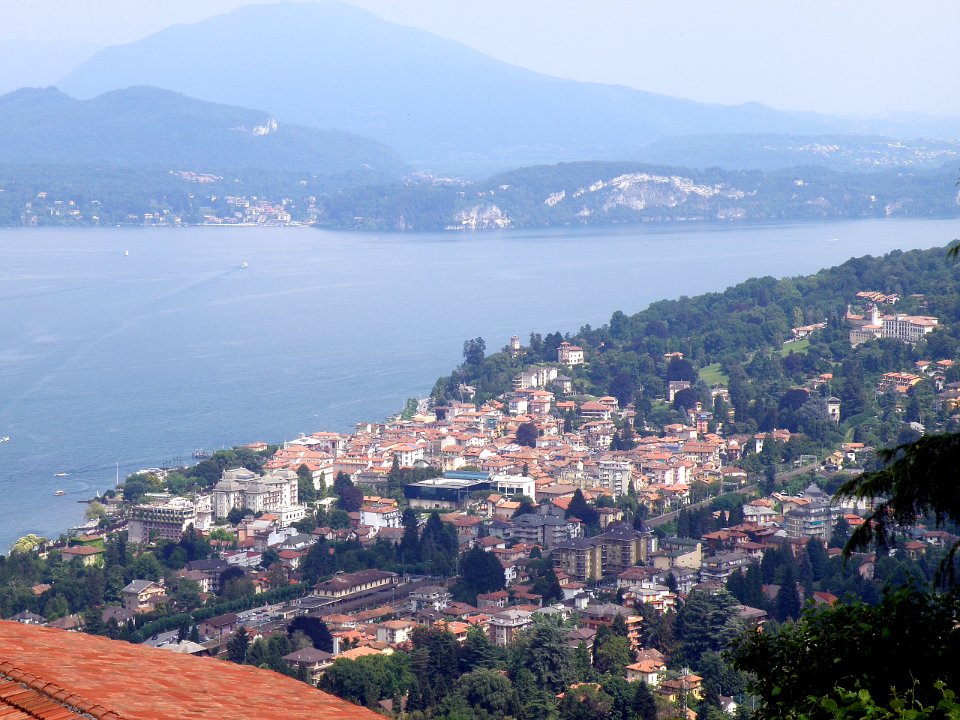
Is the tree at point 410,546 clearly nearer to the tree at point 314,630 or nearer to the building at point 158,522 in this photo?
the building at point 158,522

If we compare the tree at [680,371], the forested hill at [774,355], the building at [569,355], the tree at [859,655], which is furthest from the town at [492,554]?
the tree at [859,655]

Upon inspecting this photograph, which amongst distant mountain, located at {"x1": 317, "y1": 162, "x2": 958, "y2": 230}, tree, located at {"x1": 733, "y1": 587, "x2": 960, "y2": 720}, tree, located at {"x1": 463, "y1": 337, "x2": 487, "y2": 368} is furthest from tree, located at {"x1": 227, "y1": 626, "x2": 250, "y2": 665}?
distant mountain, located at {"x1": 317, "y1": 162, "x2": 958, "y2": 230}

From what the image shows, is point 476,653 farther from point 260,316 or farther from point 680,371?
point 260,316

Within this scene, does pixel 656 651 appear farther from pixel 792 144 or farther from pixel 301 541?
pixel 792 144

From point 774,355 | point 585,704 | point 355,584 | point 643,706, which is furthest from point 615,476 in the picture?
point 643,706

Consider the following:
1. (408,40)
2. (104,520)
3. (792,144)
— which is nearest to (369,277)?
(104,520)

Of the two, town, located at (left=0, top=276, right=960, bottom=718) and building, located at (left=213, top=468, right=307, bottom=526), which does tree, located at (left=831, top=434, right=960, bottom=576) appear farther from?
building, located at (left=213, top=468, right=307, bottom=526)

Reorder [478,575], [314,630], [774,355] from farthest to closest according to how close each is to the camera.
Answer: [774,355] → [478,575] → [314,630]
